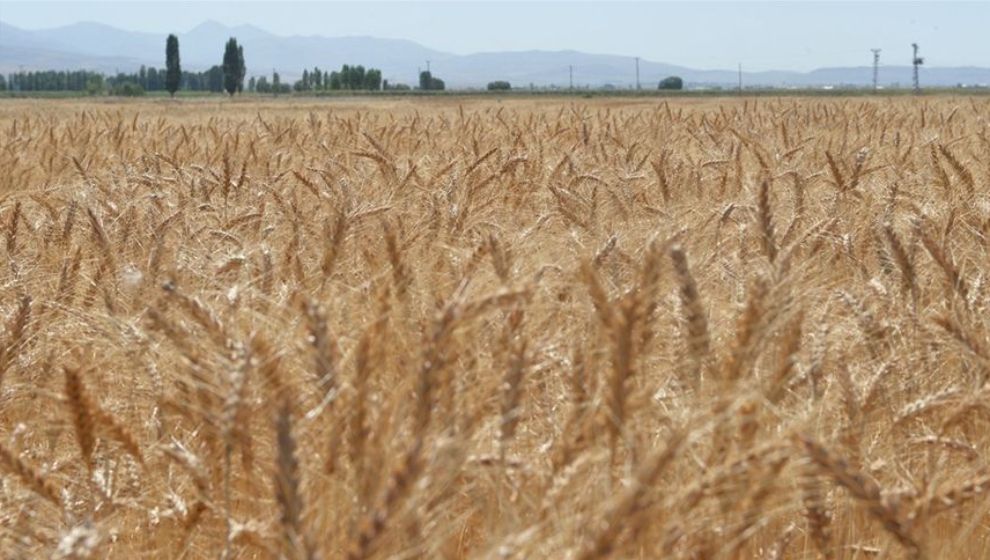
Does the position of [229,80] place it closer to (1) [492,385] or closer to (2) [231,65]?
(2) [231,65]

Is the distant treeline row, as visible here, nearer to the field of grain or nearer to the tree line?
the tree line

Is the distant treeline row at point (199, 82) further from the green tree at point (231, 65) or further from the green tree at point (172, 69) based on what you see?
the green tree at point (231, 65)

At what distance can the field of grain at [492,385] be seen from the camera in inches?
43.5

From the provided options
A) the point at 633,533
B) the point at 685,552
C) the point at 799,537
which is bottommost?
the point at 799,537

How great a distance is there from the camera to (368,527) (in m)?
0.87

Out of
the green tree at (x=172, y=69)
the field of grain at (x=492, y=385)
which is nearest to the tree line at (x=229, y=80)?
the green tree at (x=172, y=69)

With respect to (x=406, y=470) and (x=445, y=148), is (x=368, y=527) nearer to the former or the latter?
(x=406, y=470)

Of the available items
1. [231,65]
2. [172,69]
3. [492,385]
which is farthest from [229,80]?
[492,385]

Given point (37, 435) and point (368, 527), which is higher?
point (368, 527)

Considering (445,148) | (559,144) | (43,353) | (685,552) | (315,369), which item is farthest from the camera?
(559,144)

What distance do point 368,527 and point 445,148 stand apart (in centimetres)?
567

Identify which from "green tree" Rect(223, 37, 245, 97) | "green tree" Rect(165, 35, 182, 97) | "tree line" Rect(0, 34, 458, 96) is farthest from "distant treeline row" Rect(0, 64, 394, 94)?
"green tree" Rect(223, 37, 245, 97)

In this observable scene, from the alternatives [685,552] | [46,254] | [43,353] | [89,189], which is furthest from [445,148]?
[685,552]

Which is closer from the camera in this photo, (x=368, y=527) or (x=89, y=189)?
(x=368, y=527)
